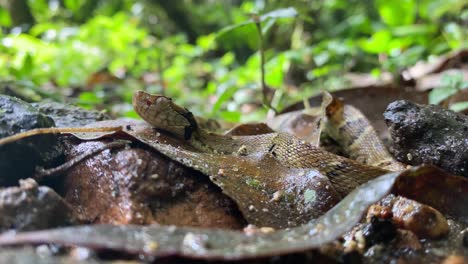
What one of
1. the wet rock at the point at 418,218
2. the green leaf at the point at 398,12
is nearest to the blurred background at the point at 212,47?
the green leaf at the point at 398,12

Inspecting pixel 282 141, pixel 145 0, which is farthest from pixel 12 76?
pixel 145 0

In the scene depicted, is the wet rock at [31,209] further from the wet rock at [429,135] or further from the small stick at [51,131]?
the wet rock at [429,135]

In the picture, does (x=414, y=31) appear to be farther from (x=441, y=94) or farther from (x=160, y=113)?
(x=160, y=113)

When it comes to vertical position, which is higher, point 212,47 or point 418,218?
point 418,218

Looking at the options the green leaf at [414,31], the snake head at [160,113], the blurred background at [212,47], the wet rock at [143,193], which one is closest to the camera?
the wet rock at [143,193]

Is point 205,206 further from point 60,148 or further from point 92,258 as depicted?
point 60,148

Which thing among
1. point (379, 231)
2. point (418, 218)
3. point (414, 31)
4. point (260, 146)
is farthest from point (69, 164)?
point (414, 31)
